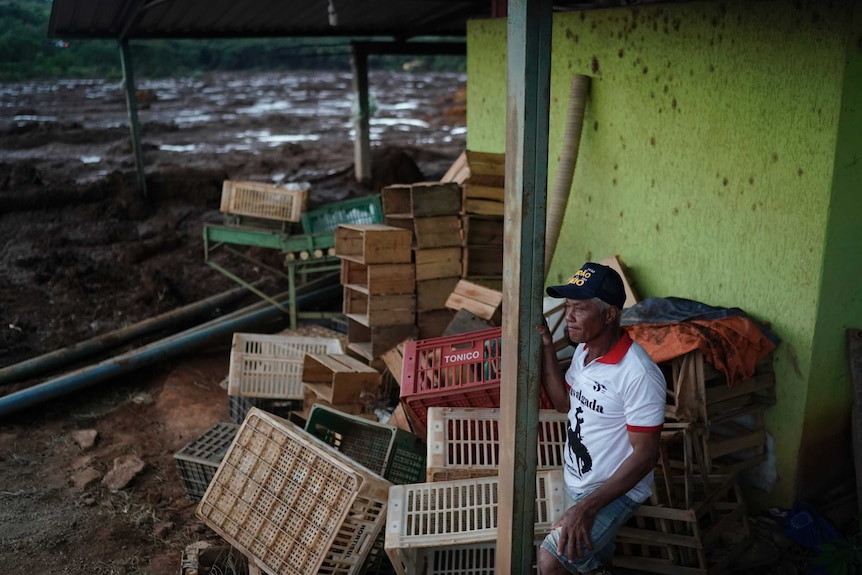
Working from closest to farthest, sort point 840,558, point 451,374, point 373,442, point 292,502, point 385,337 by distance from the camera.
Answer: point 840,558 → point 292,502 → point 451,374 → point 373,442 → point 385,337

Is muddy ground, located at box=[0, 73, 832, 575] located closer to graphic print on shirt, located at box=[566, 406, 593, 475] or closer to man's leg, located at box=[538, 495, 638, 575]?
man's leg, located at box=[538, 495, 638, 575]

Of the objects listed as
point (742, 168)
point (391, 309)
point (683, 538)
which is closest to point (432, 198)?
point (391, 309)

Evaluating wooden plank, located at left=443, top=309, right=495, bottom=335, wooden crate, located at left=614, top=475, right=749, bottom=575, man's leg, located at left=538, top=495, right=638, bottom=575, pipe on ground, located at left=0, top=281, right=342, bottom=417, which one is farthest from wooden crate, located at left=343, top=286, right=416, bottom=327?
Result: man's leg, located at left=538, top=495, right=638, bottom=575

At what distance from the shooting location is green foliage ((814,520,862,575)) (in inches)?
185

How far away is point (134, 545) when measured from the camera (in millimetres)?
5711

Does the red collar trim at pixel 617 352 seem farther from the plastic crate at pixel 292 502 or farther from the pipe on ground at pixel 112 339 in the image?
the pipe on ground at pixel 112 339

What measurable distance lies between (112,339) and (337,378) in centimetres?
369

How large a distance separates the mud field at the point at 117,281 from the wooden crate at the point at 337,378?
4.53ft

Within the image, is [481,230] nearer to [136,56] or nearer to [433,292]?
[433,292]

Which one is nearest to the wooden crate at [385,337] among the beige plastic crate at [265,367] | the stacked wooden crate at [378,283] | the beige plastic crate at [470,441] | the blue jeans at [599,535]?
the stacked wooden crate at [378,283]

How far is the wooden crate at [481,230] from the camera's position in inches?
291

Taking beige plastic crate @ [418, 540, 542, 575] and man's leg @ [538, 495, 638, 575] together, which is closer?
man's leg @ [538, 495, 638, 575]

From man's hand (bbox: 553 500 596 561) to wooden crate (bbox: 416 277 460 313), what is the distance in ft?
13.6

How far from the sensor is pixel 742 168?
5281 millimetres
